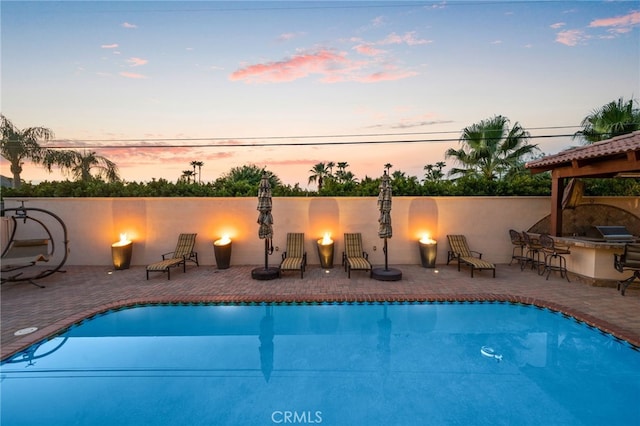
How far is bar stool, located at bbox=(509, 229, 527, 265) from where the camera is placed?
904 centimetres

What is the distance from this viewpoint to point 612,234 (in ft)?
27.2

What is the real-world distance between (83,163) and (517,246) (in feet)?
66.2

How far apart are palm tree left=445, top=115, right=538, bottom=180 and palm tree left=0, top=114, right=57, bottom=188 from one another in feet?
64.5

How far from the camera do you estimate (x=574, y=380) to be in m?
3.97

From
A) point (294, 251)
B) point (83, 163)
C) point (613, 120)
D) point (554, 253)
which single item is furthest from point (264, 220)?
point (613, 120)

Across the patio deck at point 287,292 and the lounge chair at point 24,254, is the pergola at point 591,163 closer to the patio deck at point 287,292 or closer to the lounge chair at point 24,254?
the patio deck at point 287,292

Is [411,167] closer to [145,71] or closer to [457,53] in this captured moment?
[457,53]

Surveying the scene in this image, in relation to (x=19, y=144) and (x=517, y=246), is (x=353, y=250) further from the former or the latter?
(x=19, y=144)

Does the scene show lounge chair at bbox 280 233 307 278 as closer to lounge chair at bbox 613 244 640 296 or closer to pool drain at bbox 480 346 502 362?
pool drain at bbox 480 346 502 362

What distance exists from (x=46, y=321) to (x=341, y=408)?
5.76 metres

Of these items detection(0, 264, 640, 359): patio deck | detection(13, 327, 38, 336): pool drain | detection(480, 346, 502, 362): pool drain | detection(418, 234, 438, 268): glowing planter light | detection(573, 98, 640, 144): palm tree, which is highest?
detection(573, 98, 640, 144): palm tree

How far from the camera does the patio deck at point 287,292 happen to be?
5.34m

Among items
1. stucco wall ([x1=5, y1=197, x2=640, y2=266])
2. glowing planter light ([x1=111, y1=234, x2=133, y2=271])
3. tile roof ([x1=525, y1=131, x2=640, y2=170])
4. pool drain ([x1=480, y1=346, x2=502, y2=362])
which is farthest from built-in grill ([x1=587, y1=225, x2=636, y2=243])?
glowing planter light ([x1=111, y1=234, x2=133, y2=271])

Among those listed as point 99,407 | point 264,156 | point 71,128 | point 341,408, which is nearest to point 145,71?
point 71,128
